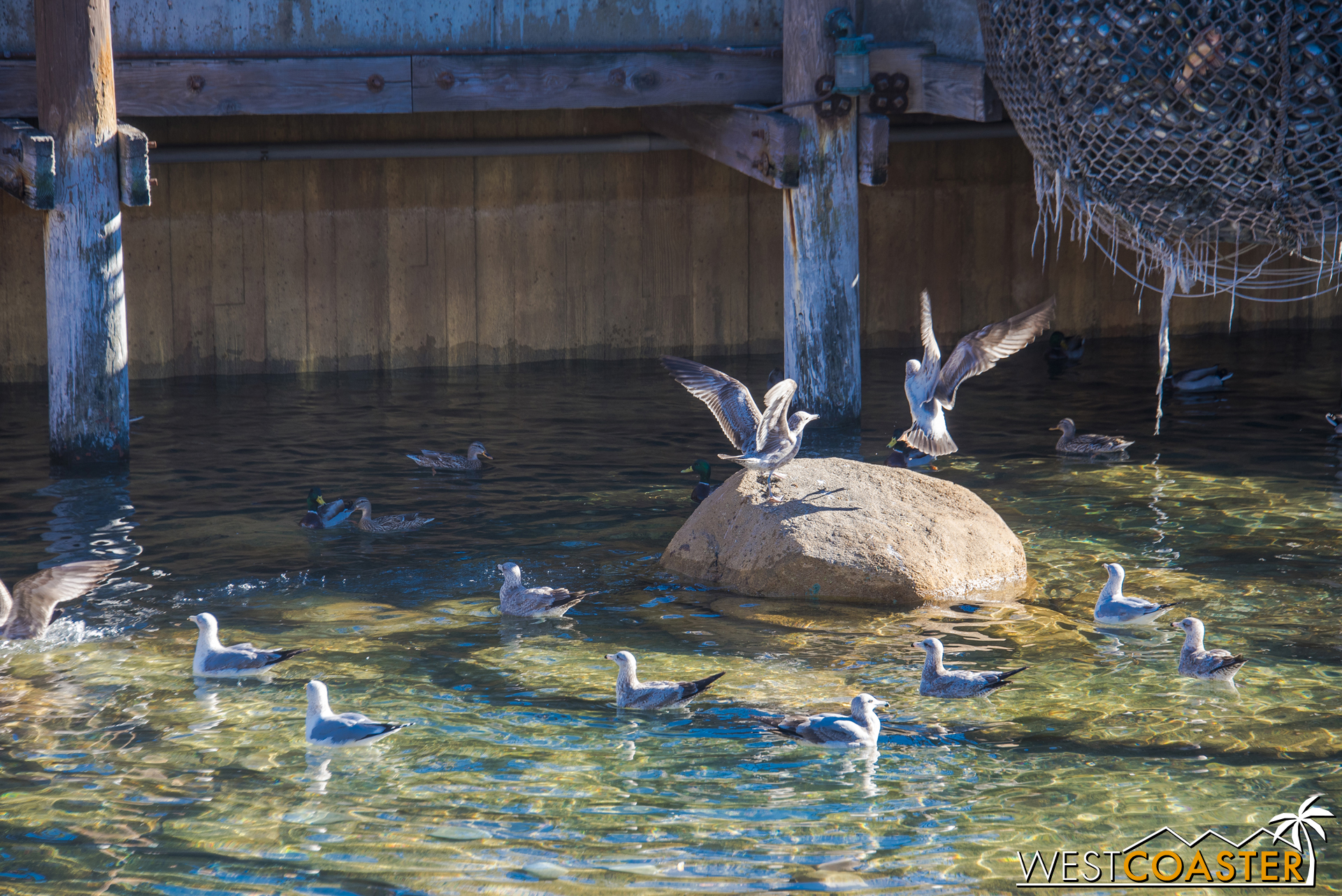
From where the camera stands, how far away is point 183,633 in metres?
7.41

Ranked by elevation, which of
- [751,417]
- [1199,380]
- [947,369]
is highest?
[947,369]

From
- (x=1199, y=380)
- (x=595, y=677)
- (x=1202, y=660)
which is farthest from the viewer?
(x=1199, y=380)

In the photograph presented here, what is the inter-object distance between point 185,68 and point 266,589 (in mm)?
3968

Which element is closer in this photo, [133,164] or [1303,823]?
[1303,823]

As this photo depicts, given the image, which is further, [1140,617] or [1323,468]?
[1323,468]

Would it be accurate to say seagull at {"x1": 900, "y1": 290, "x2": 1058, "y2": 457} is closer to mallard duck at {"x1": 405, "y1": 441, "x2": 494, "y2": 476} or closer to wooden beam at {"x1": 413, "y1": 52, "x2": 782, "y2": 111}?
wooden beam at {"x1": 413, "y1": 52, "x2": 782, "y2": 111}

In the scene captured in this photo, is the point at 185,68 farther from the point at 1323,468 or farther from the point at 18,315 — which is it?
the point at 1323,468

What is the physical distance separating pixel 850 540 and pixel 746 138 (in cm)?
410

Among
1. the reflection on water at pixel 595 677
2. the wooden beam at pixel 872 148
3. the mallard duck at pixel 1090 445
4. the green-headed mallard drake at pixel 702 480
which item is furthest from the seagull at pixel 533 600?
the mallard duck at pixel 1090 445

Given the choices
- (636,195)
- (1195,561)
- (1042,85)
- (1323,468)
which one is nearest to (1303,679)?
(1195,561)

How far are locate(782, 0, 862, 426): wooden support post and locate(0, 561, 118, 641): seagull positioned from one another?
550cm

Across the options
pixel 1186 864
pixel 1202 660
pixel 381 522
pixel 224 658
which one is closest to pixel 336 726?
pixel 224 658

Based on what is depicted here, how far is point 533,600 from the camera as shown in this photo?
7.68 m

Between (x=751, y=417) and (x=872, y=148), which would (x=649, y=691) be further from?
(x=872, y=148)
